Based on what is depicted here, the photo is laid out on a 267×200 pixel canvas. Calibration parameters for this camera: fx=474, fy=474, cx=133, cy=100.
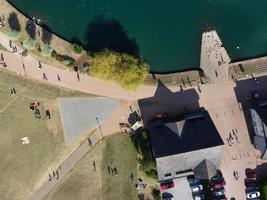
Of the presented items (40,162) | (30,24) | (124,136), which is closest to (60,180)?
(40,162)

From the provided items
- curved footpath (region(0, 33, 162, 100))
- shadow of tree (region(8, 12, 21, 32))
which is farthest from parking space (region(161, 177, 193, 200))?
shadow of tree (region(8, 12, 21, 32))

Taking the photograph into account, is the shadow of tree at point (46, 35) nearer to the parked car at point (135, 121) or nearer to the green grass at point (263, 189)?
the parked car at point (135, 121)

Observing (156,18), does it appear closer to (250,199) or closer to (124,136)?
(124,136)

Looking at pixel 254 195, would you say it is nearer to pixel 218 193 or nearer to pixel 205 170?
pixel 218 193

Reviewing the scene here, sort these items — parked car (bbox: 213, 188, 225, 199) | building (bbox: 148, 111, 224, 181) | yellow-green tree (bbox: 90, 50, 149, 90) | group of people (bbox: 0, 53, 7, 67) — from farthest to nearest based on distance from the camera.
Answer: parked car (bbox: 213, 188, 225, 199) < group of people (bbox: 0, 53, 7, 67) < yellow-green tree (bbox: 90, 50, 149, 90) < building (bbox: 148, 111, 224, 181)

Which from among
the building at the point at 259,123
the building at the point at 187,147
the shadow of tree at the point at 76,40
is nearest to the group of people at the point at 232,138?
the building at the point at 259,123

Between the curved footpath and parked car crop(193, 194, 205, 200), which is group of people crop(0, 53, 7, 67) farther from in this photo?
parked car crop(193, 194, 205, 200)

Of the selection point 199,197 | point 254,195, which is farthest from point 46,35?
point 254,195
